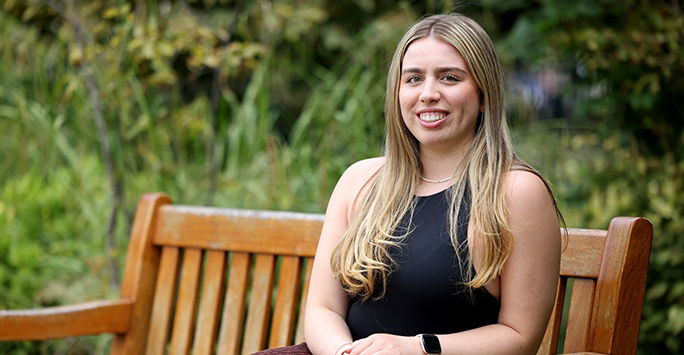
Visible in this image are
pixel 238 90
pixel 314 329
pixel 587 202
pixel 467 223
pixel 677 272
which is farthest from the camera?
pixel 238 90

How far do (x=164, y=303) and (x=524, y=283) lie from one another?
1.42 m

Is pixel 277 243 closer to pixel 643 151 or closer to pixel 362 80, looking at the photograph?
pixel 362 80

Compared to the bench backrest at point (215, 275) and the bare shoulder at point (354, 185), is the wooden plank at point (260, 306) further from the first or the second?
the bare shoulder at point (354, 185)

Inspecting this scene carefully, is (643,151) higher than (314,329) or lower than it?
higher

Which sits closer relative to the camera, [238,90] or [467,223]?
[467,223]

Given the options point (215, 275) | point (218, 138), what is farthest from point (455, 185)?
point (218, 138)

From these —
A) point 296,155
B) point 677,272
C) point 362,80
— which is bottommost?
point 677,272

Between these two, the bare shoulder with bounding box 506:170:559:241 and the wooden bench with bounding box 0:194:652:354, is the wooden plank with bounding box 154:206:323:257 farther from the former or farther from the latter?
the bare shoulder with bounding box 506:170:559:241

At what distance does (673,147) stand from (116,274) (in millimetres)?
3292

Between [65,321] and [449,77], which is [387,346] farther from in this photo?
[65,321]

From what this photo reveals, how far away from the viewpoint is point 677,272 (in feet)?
10.9

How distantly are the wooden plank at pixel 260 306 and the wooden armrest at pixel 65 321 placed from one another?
0.48m

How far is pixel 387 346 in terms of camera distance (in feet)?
5.36

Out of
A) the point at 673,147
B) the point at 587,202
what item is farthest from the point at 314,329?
the point at 673,147
